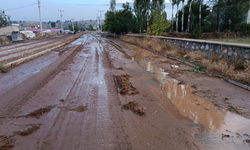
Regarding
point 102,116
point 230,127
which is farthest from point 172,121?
point 102,116

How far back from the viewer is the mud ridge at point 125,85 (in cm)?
604

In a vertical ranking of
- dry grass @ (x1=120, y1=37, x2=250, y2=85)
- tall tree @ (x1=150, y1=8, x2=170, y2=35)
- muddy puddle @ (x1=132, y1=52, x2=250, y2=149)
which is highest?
tall tree @ (x1=150, y1=8, x2=170, y2=35)

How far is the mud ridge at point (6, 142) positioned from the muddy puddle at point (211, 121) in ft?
11.7

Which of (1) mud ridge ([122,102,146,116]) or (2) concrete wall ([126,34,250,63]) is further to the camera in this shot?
(2) concrete wall ([126,34,250,63])

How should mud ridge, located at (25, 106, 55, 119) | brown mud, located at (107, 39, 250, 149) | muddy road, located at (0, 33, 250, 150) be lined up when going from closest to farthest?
muddy road, located at (0, 33, 250, 150), brown mud, located at (107, 39, 250, 149), mud ridge, located at (25, 106, 55, 119)

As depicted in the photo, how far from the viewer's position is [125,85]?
6711mm

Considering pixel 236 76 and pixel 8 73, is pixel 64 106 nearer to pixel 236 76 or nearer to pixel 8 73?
pixel 8 73

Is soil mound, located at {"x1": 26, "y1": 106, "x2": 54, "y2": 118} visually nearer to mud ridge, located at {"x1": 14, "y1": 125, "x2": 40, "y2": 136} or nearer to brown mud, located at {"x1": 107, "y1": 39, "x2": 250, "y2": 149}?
mud ridge, located at {"x1": 14, "y1": 125, "x2": 40, "y2": 136}

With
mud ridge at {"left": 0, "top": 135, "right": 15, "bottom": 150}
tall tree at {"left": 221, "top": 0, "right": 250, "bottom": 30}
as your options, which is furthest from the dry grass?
tall tree at {"left": 221, "top": 0, "right": 250, "bottom": 30}

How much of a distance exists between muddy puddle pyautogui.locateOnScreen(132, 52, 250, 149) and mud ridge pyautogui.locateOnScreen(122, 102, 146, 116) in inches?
A: 41.1

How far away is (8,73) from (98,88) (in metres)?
5.16

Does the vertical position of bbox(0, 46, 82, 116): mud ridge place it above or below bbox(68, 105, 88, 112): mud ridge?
above

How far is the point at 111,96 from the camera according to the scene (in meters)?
5.60

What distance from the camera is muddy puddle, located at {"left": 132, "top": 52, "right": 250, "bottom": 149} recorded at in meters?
3.47
